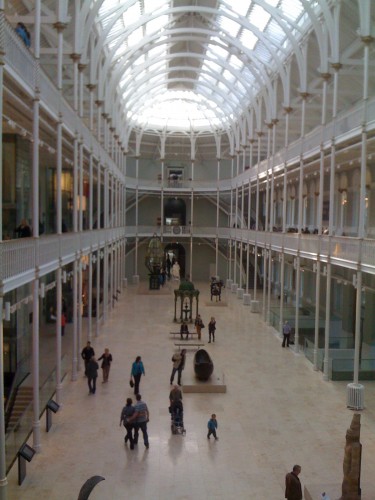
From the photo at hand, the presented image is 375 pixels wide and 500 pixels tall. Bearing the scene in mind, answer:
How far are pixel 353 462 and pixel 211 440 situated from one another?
441 cm

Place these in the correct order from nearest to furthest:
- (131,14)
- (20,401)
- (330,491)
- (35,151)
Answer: (330,491), (35,151), (20,401), (131,14)

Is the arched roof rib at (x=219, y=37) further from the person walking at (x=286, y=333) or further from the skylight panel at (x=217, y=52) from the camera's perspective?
the person walking at (x=286, y=333)

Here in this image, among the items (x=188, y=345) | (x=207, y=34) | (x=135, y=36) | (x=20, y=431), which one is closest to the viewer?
(x=20, y=431)

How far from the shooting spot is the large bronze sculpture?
944 cm

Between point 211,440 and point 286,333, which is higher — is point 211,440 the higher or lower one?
the lower one

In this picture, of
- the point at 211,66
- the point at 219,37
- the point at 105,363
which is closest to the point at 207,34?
the point at 219,37

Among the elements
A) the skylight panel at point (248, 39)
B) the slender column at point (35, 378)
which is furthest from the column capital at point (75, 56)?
the skylight panel at point (248, 39)

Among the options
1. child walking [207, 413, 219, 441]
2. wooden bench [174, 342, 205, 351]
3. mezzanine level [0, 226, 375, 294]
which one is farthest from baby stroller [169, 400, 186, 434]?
wooden bench [174, 342, 205, 351]

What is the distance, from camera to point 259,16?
1097 inches

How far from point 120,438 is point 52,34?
15.1m

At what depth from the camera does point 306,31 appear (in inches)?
888

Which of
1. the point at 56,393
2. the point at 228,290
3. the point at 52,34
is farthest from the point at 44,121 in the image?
the point at 228,290

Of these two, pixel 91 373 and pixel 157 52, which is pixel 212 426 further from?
pixel 157 52

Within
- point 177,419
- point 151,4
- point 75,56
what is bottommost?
point 177,419
